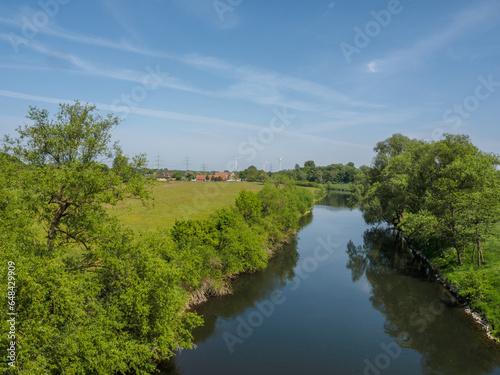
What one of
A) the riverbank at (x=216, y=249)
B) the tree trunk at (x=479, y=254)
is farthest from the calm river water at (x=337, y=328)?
the tree trunk at (x=479, y=254)

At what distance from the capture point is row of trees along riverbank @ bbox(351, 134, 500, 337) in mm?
27891

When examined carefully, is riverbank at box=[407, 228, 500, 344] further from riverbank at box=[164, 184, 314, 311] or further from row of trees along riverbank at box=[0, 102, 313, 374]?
row of trees along riverbank at box=[0, 102, 313, 374]

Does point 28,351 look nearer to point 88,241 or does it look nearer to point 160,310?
point 160,310

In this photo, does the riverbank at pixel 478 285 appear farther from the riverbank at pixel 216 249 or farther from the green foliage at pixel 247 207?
the green foliage at pixel 247 207

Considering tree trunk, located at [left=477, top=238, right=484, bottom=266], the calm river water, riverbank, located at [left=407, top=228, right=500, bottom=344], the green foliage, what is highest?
the green foliage

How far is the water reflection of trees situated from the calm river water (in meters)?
0.07

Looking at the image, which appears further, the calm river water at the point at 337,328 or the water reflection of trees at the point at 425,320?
the water reflection of trees at the point at 425,320

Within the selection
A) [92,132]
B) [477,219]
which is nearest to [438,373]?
[477,219]

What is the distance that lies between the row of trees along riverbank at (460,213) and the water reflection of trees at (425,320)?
209cm

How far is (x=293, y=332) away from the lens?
24328mm

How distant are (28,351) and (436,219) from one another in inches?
1428

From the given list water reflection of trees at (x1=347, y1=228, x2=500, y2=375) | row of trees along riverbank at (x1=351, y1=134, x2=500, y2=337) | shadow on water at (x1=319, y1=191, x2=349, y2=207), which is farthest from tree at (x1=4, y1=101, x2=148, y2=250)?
shadow on water at (x1=319, y1=191, x2=349, y2=207)

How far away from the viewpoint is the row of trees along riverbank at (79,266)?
39.8 feet

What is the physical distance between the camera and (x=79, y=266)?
17.5m
